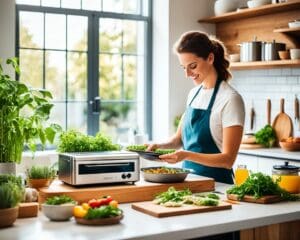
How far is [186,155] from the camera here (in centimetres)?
319

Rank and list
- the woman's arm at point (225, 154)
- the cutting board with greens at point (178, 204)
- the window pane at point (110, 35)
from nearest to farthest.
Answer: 1. the cutting board with greens at point (178, 204)
2. the woman's arm at point (225, 154)
3. the window pane at point (110, 35)

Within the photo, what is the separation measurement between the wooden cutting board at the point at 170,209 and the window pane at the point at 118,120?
3509 mm

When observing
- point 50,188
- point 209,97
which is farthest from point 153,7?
point 50,188

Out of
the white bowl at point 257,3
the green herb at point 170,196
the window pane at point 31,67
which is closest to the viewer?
the green herb at point 170,196

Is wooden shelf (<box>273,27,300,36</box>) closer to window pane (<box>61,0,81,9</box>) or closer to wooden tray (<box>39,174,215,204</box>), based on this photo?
window pane (<box>61,0,81,9</box>)

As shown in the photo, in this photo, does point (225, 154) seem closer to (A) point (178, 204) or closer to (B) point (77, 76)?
(A) point (178, 204)

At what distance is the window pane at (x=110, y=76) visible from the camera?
6.27m

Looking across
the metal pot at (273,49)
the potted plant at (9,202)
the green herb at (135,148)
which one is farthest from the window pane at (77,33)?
the potted plant at (9,202)

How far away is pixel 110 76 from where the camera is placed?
249 inches

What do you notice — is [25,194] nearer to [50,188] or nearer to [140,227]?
[50,188]

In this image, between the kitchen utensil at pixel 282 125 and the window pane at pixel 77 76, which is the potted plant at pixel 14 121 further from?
the kitchen utensil at pixel 282 125

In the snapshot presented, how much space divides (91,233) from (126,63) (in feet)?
14.3

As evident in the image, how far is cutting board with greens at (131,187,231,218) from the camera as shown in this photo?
8.49 ft

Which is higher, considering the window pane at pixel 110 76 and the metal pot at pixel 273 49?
the metal pot at pixel 273 49
